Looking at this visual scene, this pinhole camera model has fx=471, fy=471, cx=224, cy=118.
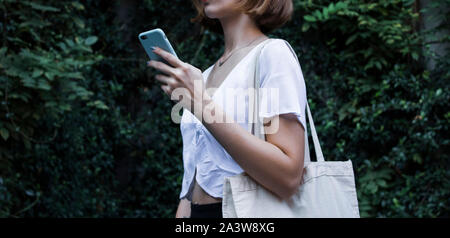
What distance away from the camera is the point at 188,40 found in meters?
4.72

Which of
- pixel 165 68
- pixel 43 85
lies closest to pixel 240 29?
pixel 165 68

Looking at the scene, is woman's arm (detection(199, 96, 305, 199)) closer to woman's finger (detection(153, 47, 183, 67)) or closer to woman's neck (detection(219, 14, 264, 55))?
woman's finger (detection(153, 47, 183, 67))

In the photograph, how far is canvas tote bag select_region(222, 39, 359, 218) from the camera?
3.80ft

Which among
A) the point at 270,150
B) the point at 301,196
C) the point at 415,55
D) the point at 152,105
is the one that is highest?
the point at 415,55

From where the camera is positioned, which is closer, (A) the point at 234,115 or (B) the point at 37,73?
(A) the point at 234,115

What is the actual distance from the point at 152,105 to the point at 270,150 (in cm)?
382

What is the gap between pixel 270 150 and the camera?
1.13 meters

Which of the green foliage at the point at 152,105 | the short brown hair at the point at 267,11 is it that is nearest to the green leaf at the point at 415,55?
the green foliage at the point at 152,105

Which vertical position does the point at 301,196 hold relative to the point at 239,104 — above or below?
below

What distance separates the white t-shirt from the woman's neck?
18 cm

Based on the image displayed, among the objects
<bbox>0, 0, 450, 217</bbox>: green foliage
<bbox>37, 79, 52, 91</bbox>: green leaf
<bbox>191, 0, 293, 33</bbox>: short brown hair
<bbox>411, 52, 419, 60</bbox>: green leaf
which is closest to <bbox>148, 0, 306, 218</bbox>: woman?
<bbox>191, 0, 293, 33</bbox>: short brown hair

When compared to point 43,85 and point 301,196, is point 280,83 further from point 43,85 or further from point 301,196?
point 43,85

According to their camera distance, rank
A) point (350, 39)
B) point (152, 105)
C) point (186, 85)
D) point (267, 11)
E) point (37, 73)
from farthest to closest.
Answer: point (152, 105)
point (350, 39)
point (37, 73)
point (267, 11)
point (186, 85)
